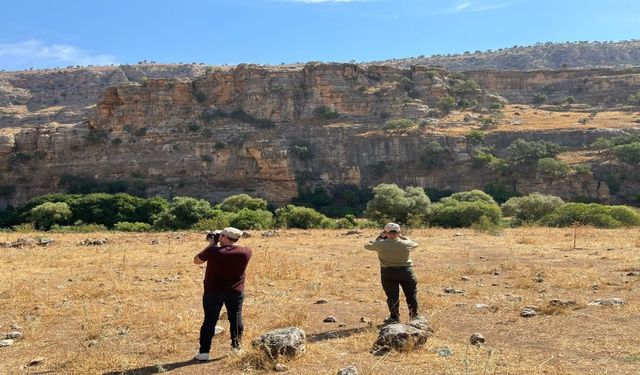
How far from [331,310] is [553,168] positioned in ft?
136

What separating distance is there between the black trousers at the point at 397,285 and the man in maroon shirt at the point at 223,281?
179 cm

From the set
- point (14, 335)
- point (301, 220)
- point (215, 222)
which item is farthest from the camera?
point (301, 220)

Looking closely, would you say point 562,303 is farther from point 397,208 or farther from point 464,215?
point 397,208

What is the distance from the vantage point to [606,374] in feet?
13.7

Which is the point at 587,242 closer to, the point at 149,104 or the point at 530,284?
the point at 530,284

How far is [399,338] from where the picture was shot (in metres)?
4.94

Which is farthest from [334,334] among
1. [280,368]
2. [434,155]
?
[434,155]

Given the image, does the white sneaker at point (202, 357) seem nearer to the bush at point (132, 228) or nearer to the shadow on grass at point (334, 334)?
the shadow on grass at point (334, 334)

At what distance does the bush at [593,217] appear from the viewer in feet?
74.3

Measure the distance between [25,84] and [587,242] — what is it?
10398 cm

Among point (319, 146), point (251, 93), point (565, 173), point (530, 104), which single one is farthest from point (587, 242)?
point (530, 104)

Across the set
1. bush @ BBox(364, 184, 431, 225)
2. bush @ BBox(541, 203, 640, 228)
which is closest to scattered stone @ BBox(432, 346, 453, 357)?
bush @ BBox(541, 203, 640, 228)

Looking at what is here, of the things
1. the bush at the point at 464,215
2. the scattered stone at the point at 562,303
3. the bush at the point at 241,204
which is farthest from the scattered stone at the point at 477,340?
the bush at the point at 241,204

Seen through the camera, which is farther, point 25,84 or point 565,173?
point 25,84
